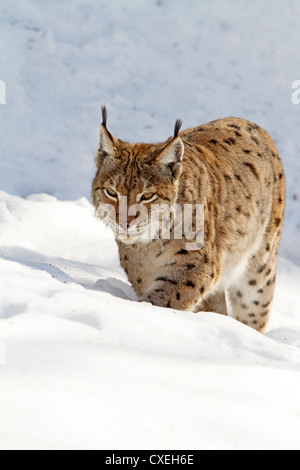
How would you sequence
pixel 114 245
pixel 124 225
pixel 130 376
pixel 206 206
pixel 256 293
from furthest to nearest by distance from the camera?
pixel 114 245 < pixel 256 293 < pixel 206 206 < pixel 124 225 < pixel 130 376

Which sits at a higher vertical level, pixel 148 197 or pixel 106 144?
pixel 106 144

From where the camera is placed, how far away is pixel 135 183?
3.60 metres

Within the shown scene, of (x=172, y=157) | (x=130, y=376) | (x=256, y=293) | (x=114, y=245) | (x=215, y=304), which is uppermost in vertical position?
(x=172, y=157)

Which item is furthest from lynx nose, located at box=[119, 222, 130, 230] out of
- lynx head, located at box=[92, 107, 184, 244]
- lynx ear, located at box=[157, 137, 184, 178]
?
lynx ear, located at box=[157, 137, 184, 178]

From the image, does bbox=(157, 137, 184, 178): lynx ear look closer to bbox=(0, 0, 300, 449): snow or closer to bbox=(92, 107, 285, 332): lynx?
bbox=(92, 107, 285, 332): lynx

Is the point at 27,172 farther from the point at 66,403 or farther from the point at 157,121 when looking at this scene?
the point at 66,403

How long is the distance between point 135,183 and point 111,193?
169mm

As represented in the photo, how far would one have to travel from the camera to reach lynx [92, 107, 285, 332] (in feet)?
12.0

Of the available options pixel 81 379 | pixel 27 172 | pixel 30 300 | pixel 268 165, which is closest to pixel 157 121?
pixel 27 172

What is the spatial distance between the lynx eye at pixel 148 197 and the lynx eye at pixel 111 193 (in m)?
0.16

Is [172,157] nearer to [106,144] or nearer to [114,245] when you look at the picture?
[106,144]

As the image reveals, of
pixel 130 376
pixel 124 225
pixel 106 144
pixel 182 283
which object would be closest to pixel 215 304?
pixel 182 283

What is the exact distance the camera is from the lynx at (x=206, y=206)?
3.67m
